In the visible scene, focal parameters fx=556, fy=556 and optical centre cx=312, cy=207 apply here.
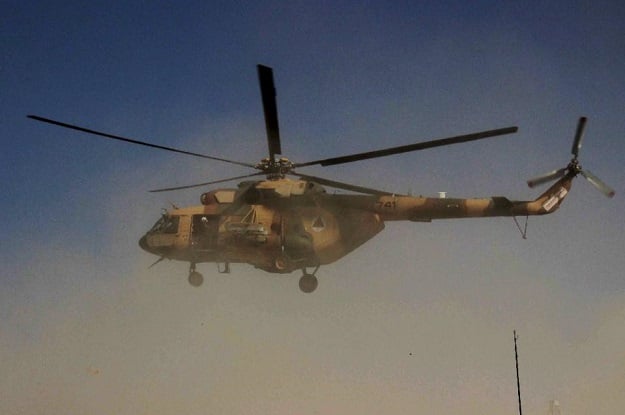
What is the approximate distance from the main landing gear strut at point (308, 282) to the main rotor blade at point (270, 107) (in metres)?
5.22

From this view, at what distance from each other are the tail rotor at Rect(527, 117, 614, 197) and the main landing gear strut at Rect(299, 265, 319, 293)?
30.0ft

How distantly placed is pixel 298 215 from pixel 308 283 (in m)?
2.91

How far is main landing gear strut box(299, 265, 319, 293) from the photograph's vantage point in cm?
2311

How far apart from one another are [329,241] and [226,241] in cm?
421

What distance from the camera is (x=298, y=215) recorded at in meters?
22.6

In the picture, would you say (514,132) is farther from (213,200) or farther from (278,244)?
(213,200)

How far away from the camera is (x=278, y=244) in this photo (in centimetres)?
2238

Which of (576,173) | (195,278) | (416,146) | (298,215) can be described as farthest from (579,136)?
(195,278)

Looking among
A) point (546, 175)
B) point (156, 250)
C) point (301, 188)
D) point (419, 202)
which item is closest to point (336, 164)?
point (301, 188)

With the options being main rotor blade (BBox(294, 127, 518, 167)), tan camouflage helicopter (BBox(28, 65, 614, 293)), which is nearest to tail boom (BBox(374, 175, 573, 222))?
tan camouflage helicopter (BBox(28, 65, 614, 293))

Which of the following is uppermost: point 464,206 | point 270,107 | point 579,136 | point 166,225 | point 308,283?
point 579,136

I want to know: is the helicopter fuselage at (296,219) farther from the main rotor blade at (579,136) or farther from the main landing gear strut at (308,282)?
the main rotor blade at (579,136)

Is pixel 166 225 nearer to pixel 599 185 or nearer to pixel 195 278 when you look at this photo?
→ pixel 195 278

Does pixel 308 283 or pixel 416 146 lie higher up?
pixel 416 146
